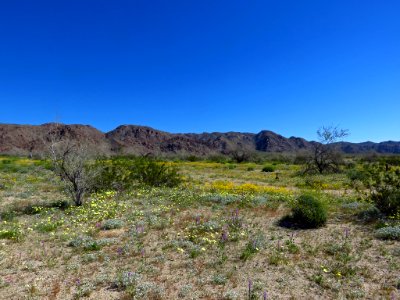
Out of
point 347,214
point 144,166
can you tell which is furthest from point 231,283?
point 144,166

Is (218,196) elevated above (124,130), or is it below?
below

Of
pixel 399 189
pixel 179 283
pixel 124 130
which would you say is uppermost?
pixel 124 130

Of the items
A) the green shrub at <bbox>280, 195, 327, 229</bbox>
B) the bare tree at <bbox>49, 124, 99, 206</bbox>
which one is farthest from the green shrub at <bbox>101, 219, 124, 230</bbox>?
the green shrub at <bbox>280, 195, 327, 229</bbox>

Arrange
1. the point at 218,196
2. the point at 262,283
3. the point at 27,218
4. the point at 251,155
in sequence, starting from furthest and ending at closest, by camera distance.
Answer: the point at 251,155, the point at 218,196, the point at 27,218, the point at 262,283

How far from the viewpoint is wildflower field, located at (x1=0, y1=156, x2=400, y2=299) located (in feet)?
20.3

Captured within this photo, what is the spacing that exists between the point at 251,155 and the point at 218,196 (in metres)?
51.1

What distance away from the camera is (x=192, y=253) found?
7.84 metres

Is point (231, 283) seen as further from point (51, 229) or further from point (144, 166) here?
point (144, 166)

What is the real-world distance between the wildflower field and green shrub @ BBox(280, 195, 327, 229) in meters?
0.38

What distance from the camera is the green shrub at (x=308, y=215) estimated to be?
33.0ft

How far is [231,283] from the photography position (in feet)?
21.2

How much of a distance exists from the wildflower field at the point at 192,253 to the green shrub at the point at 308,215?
14.8 inches

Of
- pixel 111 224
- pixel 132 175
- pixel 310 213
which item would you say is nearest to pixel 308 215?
pixel 310 213

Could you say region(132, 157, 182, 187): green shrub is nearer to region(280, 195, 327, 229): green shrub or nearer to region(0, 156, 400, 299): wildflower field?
region(0, 156, 400, 299): wildflower field
